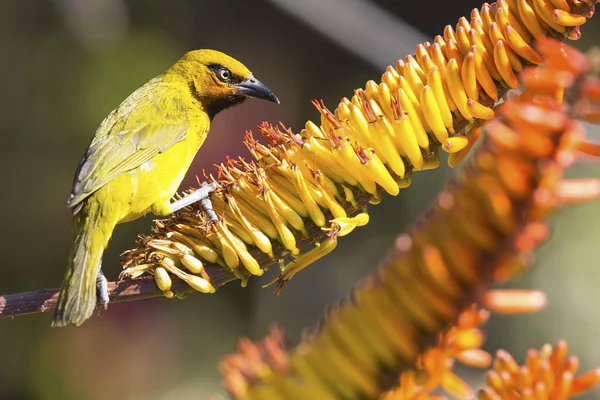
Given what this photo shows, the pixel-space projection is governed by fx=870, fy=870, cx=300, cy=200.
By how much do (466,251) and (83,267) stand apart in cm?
258

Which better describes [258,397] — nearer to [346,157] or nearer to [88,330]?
[346,157]

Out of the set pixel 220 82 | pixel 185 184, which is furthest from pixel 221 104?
pixel 185 184

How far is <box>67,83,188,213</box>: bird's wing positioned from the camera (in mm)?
4020

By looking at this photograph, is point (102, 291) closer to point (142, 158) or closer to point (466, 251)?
point (142, 158)

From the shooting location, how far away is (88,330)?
7133mm

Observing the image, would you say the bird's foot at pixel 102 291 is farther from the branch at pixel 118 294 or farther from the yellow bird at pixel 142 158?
the branch at pixel 118 294

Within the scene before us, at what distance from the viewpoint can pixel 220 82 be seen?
5109 mm

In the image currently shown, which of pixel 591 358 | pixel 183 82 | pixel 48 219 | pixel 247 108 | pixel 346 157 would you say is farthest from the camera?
pixel 48 219

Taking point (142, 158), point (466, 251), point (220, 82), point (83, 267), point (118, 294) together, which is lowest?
point (466, 251)

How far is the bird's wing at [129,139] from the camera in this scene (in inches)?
158

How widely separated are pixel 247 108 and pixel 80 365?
2652 mm

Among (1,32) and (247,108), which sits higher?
(1,32)

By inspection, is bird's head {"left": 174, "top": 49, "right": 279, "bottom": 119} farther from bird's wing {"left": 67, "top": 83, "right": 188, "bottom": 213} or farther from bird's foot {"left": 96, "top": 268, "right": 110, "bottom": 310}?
bird's foot {"left": 96, "top": 268, "right": 110, "bottom": 310}

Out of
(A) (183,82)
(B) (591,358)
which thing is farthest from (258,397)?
(B) (591,358)
